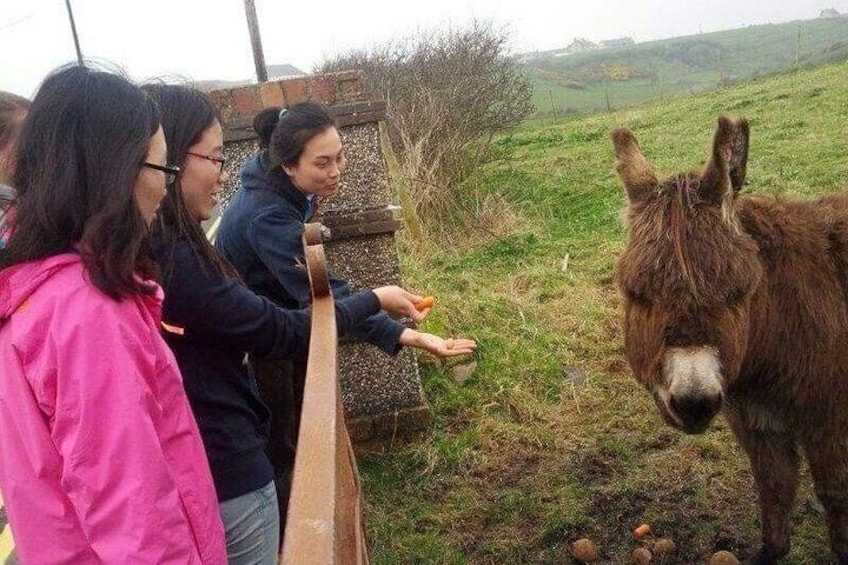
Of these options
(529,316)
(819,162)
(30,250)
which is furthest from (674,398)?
(819,162)

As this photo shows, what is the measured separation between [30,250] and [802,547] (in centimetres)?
376

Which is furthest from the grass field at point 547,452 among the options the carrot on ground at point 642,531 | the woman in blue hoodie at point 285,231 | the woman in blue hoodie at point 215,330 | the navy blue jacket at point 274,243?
the woman in blue hoodie at point 215,330

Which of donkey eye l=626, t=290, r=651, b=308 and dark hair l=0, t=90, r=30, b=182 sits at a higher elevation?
dark hair l=0, t=90, r=30, b=182

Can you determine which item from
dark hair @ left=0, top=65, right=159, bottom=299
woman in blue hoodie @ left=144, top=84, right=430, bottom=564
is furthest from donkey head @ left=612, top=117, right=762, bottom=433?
dark hair @ left=0, top=65, right=159, bottom=299

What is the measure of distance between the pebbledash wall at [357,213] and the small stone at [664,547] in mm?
1844

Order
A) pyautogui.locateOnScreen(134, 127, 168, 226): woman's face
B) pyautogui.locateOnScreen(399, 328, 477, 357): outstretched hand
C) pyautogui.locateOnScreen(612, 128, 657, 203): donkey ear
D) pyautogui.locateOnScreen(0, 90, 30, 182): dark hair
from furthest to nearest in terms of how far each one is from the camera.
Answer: pyautogui.locateOnScreen(612, 128, 657, 203): donkey ear, pyautogui.locateOnScreen(0, 90, 30, 182): dark hair, pyautogui.locateOnScreen(399, 328, 477, 357): outstretched hand, pyautogui.locateOnScreen(134, 127, 168, 226): woman's face

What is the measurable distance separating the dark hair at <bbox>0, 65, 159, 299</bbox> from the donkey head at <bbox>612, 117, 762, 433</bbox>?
1846 mm

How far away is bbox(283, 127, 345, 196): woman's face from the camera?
284cm

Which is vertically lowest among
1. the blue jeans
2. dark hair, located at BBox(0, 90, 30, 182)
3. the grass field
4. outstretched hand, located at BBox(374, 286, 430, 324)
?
the grass field

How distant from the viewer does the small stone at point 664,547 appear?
138 inches

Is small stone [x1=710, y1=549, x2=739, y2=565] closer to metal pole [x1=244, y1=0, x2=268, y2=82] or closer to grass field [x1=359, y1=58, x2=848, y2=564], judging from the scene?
grass field [x1=359, y1=58, x2=848, y2=564]

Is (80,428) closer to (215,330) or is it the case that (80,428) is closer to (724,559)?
(215,330)

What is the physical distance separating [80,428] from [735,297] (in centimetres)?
224

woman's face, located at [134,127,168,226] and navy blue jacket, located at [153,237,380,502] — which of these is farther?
navy blue jacket, located at [153,237,380,502]
